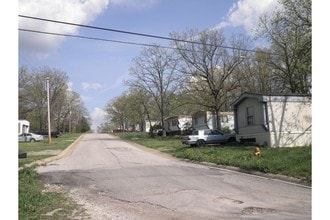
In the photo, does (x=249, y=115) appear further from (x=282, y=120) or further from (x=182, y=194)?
(x=182, y=194)

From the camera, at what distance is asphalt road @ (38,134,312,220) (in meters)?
9.30

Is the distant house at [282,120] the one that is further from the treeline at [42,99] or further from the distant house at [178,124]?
the treeline at [42,99]

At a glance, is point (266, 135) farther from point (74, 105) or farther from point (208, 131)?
point (74, 105)

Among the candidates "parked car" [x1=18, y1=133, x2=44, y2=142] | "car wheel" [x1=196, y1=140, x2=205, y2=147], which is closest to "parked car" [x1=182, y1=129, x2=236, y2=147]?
"car wheel" [x1=196, y1=140, x2=205, y2=147]

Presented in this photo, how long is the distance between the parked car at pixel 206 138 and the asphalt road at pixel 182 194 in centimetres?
1699

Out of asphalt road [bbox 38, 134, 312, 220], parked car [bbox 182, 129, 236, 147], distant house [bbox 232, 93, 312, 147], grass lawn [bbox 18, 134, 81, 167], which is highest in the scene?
distant house [bbox 232, 93, 312, 147]

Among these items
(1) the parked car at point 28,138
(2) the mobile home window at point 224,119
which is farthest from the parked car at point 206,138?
(1) the parked car at point 28,138

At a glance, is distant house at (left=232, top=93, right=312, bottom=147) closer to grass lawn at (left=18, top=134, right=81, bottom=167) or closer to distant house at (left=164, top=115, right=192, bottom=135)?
grass lawn at (left=18, top=134, right=81, bottom=167)

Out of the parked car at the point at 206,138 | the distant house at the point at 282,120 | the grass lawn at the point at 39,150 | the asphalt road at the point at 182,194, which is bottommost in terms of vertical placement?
the asphalt road at the point at 182,194

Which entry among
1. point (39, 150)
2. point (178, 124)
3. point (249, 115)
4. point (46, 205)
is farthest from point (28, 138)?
point (46, 205)

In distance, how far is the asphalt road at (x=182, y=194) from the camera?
9.30m

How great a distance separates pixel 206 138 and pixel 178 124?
33.2m

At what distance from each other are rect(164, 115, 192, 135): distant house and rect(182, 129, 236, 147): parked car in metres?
26.6

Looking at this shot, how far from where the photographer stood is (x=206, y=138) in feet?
116
